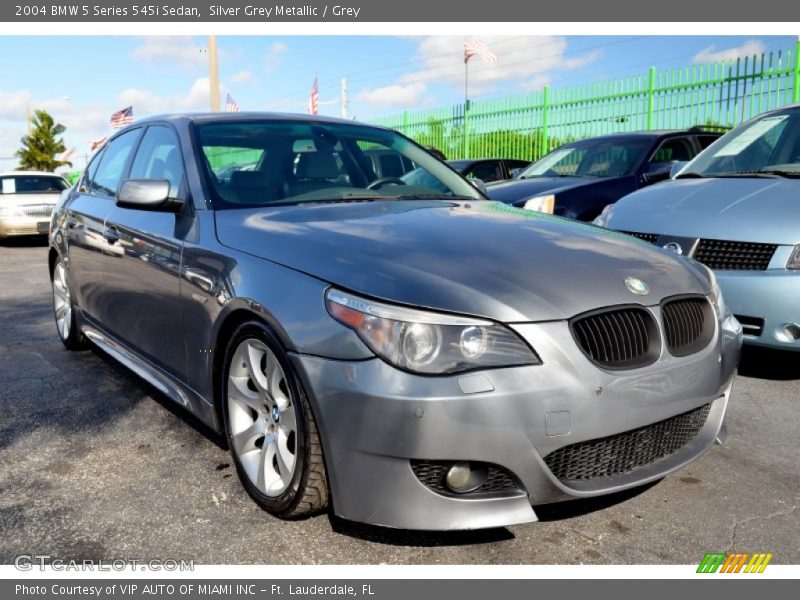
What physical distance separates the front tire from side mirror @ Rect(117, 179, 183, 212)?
811 millimetres

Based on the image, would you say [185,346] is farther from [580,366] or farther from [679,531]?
[679,531]

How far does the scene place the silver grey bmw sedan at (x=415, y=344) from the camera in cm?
219

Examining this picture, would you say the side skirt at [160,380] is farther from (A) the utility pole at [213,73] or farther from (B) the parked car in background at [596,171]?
(A) the utility pole at [213,73]

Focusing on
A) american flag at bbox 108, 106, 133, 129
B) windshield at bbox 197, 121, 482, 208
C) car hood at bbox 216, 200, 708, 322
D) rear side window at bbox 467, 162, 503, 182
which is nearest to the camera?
car hood at bbox 216, 200, 708, 322

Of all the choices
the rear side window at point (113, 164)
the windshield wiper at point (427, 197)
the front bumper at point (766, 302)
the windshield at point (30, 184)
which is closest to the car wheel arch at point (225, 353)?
the windshield wiper at point (427, 197)

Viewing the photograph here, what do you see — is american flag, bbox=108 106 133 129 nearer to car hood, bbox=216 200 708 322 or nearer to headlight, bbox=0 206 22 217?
headlight, bbox=0 206 22 217

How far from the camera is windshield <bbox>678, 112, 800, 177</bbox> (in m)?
4.96

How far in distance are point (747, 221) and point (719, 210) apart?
23 cm

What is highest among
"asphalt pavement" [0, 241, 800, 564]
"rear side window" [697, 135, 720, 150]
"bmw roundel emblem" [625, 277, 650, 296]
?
"rear side window" [697, 135, 720, 150]

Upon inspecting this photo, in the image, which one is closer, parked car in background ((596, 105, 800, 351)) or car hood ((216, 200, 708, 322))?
car hood ((216, 200, 708, 322))

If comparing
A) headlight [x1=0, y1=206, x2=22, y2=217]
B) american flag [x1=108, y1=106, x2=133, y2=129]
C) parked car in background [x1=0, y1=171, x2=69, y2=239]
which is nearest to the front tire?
parked car in background [x1=0, y1=171, x2=69, y2=239]

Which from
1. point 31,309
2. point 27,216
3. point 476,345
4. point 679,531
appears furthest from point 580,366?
point 27,216

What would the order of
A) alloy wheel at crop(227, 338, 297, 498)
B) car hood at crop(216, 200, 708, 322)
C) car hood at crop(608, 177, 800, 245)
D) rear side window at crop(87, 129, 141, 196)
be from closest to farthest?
car hood at crop(216, 200, 708, 322) < alloy wheel at crop(227, 338, 297, 498) < car hood at crop(608, 177, 800, 245) < rear side window at crop(87, 129, 141, 196)

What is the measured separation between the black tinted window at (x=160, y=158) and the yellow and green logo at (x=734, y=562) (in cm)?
253
